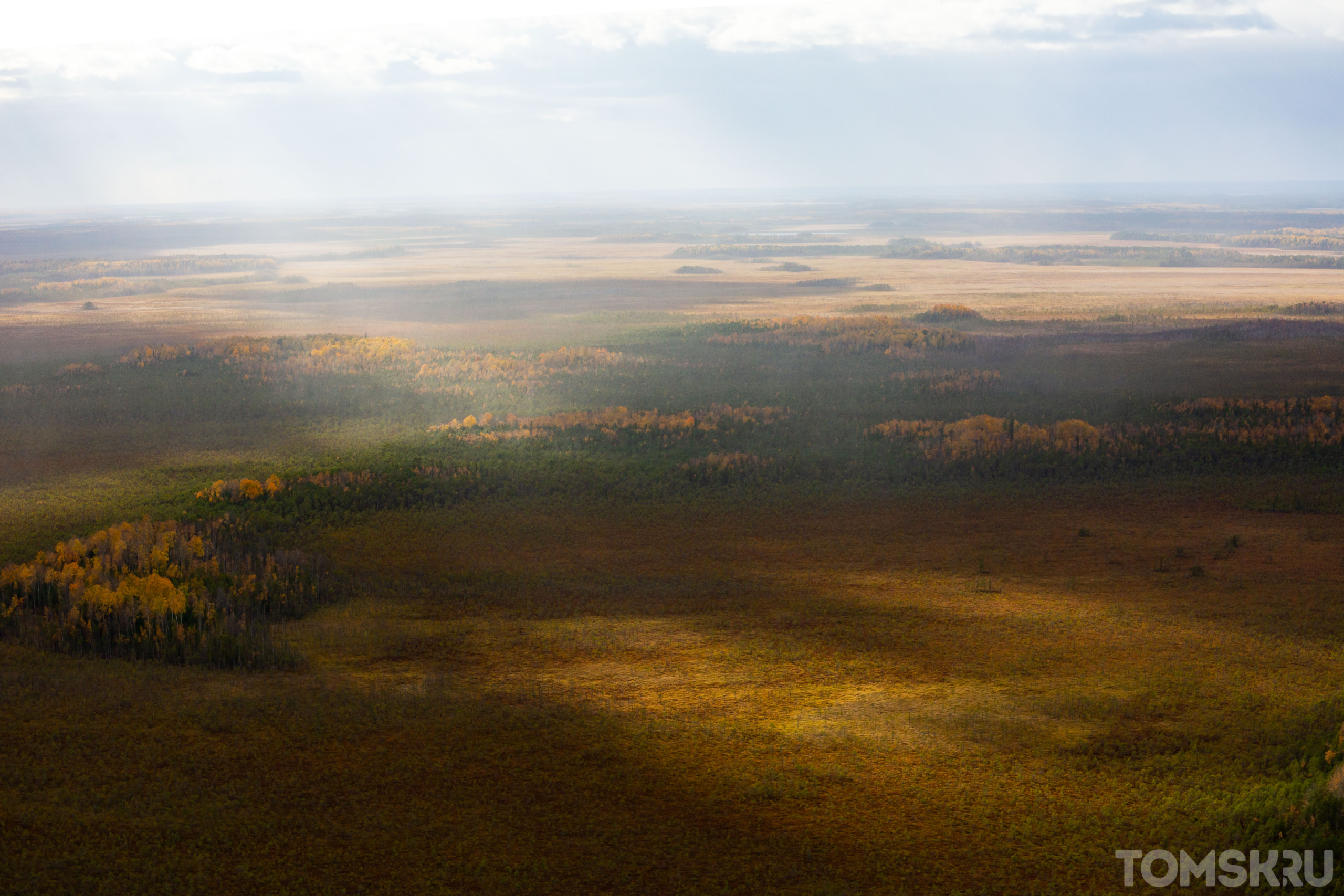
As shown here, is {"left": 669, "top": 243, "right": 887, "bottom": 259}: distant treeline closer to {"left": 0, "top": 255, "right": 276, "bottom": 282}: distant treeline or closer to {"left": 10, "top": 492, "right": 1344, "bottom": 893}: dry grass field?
{"left": 0, "top": 255, "right": 276, "bottom": 282}: distant treeline

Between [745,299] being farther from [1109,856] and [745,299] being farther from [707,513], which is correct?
[1109,856]

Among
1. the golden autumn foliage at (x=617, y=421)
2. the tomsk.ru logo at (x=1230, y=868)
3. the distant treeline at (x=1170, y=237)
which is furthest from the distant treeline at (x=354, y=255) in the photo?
the tomsk.ru logo at (x=1230, y=868)

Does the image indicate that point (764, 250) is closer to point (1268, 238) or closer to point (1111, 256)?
point (1111, 256)

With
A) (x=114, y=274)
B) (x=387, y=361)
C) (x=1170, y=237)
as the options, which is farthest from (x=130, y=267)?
(x=1170, y=237)

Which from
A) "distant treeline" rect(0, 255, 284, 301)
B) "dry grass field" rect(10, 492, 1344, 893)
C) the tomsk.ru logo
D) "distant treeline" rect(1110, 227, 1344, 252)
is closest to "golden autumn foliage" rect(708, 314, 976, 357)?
"dry grass field" rect(10, 492, 1344, 893)

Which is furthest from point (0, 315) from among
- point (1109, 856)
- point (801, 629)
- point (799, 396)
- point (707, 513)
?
point (1109, 856)

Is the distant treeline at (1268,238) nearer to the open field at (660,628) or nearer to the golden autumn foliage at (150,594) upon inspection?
the open field at (660,628)
